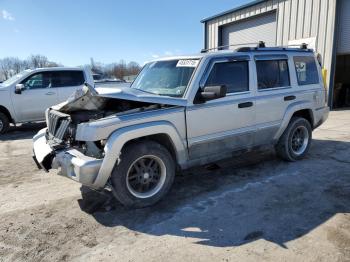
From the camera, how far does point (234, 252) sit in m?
3.11

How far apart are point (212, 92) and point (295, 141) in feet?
8.72

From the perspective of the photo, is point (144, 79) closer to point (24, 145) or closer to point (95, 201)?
point (95, 201)

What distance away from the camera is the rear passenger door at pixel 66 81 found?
1016 cm

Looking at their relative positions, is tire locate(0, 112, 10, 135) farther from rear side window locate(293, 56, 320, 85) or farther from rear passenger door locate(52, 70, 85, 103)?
rear side window locate(293, 56, 320, 85)

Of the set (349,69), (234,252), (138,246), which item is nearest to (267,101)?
(234,252)

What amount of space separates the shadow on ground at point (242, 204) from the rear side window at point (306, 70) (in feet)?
4.94

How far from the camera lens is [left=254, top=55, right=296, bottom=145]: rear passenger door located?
16.9 ft

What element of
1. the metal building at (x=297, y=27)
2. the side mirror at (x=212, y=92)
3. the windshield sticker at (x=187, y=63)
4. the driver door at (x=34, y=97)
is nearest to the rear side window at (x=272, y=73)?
the windshield sticker at (x=187, y=63)

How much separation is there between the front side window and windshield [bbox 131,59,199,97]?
5714 mm

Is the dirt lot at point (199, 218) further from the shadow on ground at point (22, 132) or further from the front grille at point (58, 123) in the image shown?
the shadow on ground at point (22, 132)

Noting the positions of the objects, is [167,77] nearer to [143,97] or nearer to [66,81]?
[143,97]

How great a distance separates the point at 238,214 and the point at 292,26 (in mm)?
11879

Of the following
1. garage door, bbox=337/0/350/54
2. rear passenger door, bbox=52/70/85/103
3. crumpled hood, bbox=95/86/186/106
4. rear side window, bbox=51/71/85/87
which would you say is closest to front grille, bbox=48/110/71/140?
crumpled hood, bbox=95/86/186/106

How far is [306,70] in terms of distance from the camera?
6020 mm
